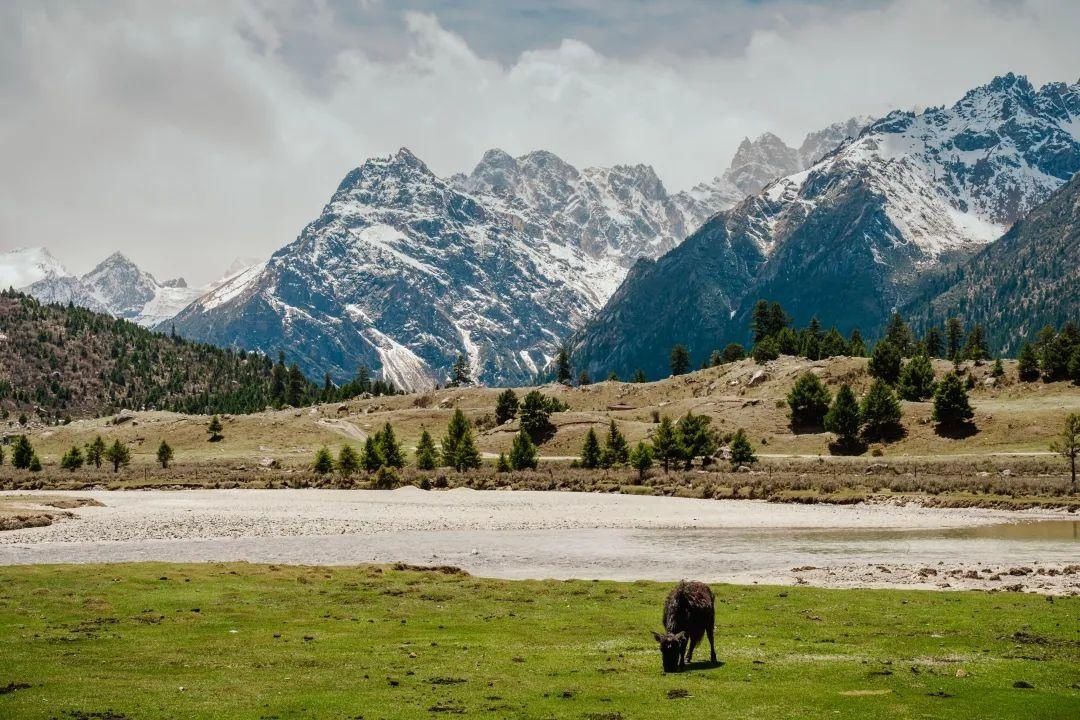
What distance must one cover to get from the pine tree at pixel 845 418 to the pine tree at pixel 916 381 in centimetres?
2135

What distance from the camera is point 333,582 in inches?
1619

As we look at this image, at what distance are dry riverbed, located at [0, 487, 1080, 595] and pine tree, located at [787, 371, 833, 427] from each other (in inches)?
2374

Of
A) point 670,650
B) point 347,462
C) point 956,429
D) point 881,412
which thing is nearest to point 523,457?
point 347,462

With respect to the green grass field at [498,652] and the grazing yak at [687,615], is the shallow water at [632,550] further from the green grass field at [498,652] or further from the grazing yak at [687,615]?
the grazing yak at [687,615]

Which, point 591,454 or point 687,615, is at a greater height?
point 591,454

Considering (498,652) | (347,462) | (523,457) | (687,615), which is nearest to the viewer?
(687,615)

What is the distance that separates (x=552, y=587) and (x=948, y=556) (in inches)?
988

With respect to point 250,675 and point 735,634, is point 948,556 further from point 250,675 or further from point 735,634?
point 250,675

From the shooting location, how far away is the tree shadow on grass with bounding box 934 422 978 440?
131m

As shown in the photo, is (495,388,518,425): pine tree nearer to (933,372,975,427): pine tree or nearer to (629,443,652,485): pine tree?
(629,443,652,485): pine tree

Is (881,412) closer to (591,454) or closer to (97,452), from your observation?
(591,454)

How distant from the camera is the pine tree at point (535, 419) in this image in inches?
6265

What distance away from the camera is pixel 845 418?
136m

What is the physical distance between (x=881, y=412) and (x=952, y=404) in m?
9.59
